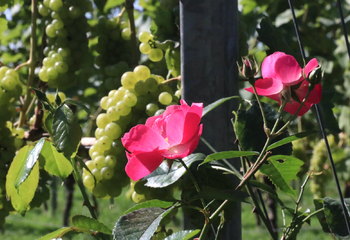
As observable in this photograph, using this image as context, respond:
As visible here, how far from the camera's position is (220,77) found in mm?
845

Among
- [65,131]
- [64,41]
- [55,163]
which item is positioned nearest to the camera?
[65,131]

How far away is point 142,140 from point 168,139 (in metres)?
0.02


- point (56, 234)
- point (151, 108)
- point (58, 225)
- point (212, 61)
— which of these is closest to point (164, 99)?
point (151, 108)

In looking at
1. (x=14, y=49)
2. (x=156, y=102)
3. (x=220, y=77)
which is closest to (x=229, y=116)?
(x=220, y=77)

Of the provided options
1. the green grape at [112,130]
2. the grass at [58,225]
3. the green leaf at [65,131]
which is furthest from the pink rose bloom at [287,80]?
the grass at [58,225]

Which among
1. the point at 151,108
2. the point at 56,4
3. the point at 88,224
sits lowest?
the point at 88,224

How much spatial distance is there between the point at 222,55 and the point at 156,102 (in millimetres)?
168

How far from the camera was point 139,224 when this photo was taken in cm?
70

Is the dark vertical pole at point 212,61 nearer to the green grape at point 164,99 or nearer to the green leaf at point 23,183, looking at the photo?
the green grape at point 164,99

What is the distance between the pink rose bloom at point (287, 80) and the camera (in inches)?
27.2

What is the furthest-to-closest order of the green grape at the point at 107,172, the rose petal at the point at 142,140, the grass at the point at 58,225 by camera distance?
the grass at the point at 58,225, the green grape at the point at 107,172, the rose petal at the point at 142,140

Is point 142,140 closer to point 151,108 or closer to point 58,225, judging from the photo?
point 151,108

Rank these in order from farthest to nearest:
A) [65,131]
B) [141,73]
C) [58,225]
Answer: [58,225] < [141,73] < [65,131]

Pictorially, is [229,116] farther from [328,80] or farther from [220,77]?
[328,80]
